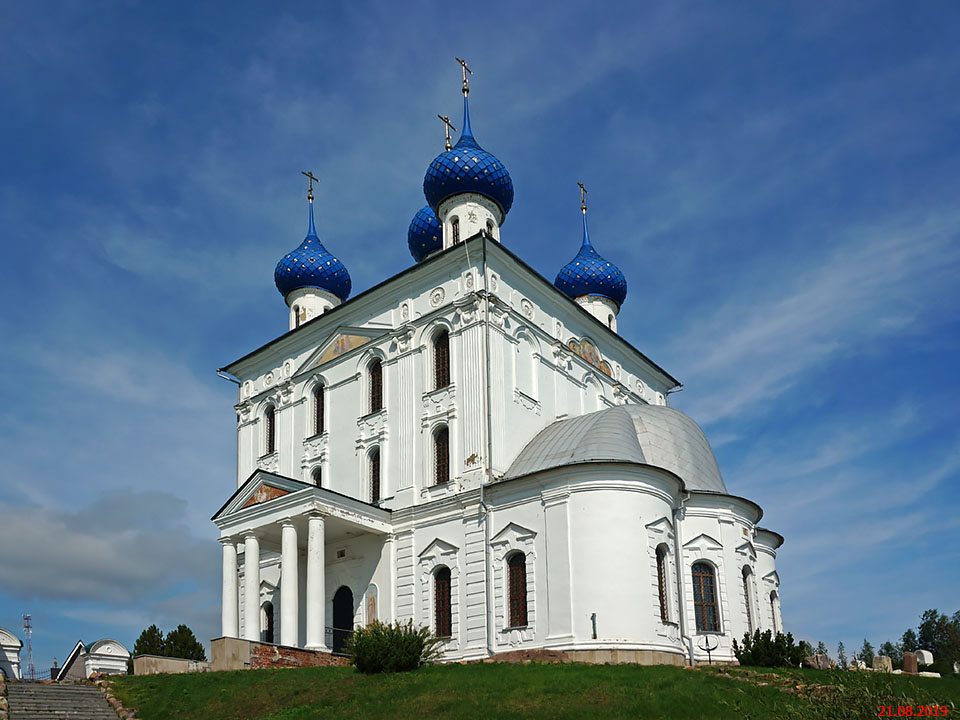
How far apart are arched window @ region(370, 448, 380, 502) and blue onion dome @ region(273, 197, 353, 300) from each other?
8.02 meters

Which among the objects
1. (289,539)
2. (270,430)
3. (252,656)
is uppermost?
(270,430)

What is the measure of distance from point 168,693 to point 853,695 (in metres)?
12.5

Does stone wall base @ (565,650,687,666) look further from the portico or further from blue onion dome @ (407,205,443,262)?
blue onion dome @ (407,205,443,262)

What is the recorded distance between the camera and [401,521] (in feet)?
79.0

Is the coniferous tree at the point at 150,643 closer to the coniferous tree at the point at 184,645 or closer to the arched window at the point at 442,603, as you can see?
the coniferous tree at the point at 184,645

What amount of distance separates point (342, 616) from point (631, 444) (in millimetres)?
8442

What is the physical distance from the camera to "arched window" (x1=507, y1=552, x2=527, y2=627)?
69.8 feet

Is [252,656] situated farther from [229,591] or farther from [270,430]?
[270,430]

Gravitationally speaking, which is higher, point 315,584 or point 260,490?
point 260,490

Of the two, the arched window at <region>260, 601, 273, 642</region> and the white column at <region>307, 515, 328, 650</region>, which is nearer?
the white column at <region>307, 515, 328, 650</region>

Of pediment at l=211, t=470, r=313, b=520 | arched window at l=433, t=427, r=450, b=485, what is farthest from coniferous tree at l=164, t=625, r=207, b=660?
arched window at l=433, t=427, r=450, b=485

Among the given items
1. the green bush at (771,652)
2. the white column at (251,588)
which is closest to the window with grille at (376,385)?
the white column at (251,588)

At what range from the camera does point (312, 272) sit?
31641 mm

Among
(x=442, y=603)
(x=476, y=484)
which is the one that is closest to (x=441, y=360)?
(x=476, y=484)
